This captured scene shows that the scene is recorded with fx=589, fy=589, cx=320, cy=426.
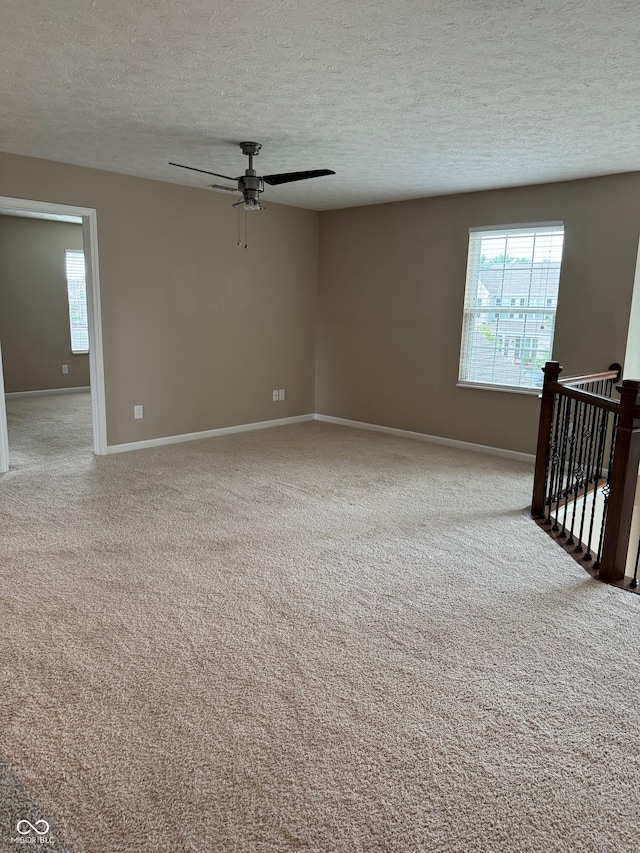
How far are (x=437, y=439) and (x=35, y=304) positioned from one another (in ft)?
20.2

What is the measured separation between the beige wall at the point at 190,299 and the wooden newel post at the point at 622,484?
Answer: 13.5ft

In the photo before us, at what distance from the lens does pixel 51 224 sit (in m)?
8.52

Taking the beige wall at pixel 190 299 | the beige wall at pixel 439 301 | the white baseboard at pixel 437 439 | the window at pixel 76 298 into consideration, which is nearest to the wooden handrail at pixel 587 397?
the beige wall at pixel 439 301

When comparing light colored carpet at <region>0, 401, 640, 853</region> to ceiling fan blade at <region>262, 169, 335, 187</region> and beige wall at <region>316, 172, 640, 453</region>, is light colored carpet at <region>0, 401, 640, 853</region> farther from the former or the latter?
ceiling fan blade at <region>262, 169, 335, 187</region>

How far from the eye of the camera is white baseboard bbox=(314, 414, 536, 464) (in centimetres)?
555

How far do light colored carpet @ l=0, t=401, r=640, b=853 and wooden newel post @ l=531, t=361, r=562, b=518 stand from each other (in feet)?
0.48

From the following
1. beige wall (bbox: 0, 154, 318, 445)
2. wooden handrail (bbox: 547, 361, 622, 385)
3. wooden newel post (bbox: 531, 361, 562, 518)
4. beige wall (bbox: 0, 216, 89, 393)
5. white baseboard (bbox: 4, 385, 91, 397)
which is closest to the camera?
wooden newel post (bbox: 531, 361, 562, 518)

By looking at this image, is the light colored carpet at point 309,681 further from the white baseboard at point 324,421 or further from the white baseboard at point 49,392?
the white baseboard at point 49,392

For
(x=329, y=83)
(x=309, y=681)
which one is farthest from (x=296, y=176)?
(x=309, y=681)

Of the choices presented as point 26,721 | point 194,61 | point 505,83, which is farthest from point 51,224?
point 26,721

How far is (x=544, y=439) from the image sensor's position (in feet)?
13.2

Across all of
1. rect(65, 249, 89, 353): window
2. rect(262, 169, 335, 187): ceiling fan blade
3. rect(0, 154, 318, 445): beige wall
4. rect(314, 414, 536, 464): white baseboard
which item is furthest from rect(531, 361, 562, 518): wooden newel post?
rect(65, 249, 89, 353): window

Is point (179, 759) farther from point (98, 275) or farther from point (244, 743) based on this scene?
point (98, 275)

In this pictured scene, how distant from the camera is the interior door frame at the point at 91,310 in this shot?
15.4ft
